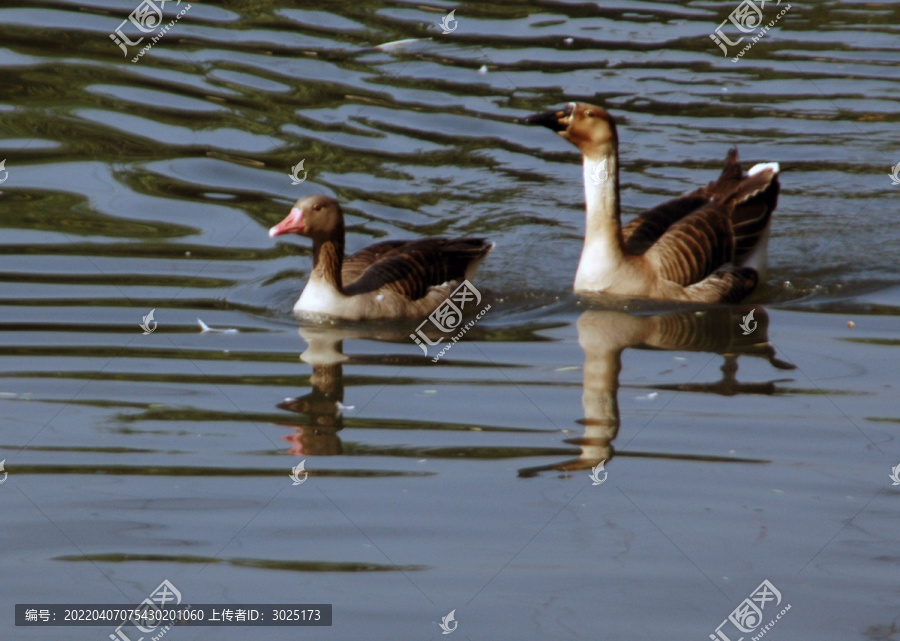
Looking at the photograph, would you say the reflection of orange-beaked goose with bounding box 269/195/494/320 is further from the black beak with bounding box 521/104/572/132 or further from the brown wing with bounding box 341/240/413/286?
the black beak with bounding box 521/104/572/132

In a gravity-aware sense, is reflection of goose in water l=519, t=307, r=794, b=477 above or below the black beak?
below

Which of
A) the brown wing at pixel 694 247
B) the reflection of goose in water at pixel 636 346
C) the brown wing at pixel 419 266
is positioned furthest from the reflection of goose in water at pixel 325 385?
the brown wing at pixel 694 247

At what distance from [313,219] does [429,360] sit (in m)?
1.65

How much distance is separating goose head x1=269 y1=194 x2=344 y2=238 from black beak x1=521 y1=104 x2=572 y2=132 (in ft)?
5.71

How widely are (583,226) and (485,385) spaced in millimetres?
5038

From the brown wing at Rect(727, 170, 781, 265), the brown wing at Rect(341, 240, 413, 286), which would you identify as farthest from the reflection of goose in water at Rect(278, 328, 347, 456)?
the brown wing at Rect(727, 170, 781, 265)

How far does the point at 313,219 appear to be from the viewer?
10.0 metres

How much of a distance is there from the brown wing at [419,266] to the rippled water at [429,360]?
0.51 metres

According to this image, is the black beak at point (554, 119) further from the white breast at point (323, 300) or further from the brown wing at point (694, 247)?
the white breast at point (323, 300)

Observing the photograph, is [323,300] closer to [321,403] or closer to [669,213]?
[321,403]

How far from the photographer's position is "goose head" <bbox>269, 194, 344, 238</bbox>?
32.7 feet

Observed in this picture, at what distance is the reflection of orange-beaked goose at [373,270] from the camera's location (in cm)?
1011

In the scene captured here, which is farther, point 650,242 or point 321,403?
point 650,242

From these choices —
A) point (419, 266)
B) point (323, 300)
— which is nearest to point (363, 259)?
point (419, 266)
